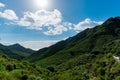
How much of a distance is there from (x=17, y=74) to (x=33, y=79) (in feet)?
107

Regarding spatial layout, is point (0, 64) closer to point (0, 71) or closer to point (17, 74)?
point (0, 71)

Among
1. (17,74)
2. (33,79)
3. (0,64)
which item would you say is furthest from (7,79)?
(33,79)

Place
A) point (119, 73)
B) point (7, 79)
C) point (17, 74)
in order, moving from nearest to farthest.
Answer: point (7, 79) → point (17, 74) → point (119, 73)

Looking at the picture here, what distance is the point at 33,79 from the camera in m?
84.1

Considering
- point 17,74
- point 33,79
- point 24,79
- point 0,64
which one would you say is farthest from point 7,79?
point 33,79

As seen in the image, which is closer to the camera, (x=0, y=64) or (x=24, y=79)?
(x=0, y=64)

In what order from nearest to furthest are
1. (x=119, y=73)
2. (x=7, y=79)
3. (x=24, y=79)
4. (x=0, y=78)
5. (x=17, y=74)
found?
(x=0, y=78) < (x=7, y=79) < (x=17, y=74) < (x=24, y=79) < (x=119, y=73)

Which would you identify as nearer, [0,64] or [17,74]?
[0,64]

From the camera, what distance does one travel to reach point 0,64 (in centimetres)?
2492

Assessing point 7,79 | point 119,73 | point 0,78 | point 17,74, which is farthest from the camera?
point 119,73

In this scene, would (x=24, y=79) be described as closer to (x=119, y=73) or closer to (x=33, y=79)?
(x=33, y=79)

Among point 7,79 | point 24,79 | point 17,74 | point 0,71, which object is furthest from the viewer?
point 24,79

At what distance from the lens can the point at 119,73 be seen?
644ft

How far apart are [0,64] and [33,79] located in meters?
60.1
